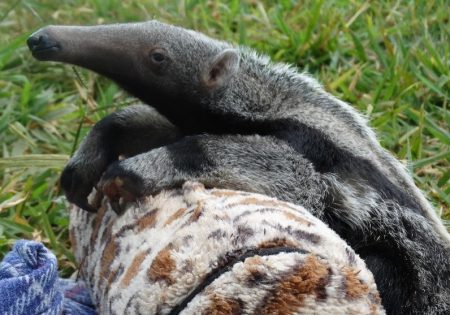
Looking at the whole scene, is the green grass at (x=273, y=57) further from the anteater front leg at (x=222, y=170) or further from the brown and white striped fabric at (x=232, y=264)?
the brown and white striped fabric at (x=232, y=264)

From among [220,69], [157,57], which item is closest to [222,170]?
[220,69]

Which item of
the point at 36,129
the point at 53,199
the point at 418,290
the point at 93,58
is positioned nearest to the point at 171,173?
the point at 93,58

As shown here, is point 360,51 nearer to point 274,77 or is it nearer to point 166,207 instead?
point 274,77

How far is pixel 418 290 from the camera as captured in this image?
307cm

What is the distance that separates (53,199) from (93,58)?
42.3 inches

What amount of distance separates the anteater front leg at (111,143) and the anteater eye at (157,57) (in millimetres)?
217

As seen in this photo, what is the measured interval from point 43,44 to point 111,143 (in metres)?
0.47

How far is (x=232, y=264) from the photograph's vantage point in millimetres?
2205

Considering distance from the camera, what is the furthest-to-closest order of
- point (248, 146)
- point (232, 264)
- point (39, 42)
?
point (39, 42) < point (248, 146) < point (232, 264)

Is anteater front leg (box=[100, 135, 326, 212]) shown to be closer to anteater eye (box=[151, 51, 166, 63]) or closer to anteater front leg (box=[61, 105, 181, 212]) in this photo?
anteater front leg (box=[61, 105, 181, 212])

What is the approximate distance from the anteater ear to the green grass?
34.4 inches

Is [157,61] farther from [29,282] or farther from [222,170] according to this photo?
[29,282]

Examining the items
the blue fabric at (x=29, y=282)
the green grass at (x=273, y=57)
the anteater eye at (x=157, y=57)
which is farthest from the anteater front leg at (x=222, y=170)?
the green grass at (x=273, y=57)

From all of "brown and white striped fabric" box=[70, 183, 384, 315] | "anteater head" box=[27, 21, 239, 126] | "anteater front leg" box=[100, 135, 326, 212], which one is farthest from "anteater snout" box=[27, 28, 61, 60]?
"brown and white striped fabric" box=[70, 183, 384, 315]
